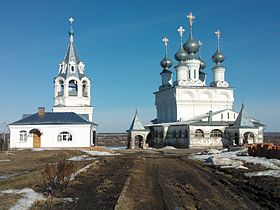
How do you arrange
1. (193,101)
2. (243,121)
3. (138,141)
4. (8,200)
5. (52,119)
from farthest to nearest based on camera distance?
(138,141) < (193,101) < (243,121) < (52,119) < (8,200)

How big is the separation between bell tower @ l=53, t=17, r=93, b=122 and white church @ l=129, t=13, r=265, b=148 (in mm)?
6529

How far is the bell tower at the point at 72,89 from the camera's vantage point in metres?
41.8

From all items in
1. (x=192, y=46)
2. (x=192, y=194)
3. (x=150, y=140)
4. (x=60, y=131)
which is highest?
(x=192, y=46)

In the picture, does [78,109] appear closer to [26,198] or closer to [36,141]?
[36,141]

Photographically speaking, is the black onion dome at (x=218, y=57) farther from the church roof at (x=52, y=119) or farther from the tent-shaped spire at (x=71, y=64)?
the church roof at (x=52, y=119)

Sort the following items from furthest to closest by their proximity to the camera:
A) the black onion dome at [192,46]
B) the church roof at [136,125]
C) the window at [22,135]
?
1. the black onion dome at [192,46]
2. the church roof at [136,125]
3. the window at [22,135]

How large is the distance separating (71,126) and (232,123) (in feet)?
56.3

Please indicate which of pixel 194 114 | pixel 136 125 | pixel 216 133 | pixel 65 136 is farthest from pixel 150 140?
pixel 65 136

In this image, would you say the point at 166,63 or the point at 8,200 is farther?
the point at 166,63

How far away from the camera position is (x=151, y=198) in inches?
377

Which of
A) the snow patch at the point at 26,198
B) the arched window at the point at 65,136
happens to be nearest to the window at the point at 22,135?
the arched window at the point at 65,136

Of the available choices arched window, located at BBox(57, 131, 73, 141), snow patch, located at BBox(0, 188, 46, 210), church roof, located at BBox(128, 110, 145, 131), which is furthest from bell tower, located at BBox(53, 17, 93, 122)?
snow patch, located at BBox(0, 188, 46, 210)

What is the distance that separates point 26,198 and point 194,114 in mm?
37899

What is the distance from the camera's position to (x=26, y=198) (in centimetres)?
912
